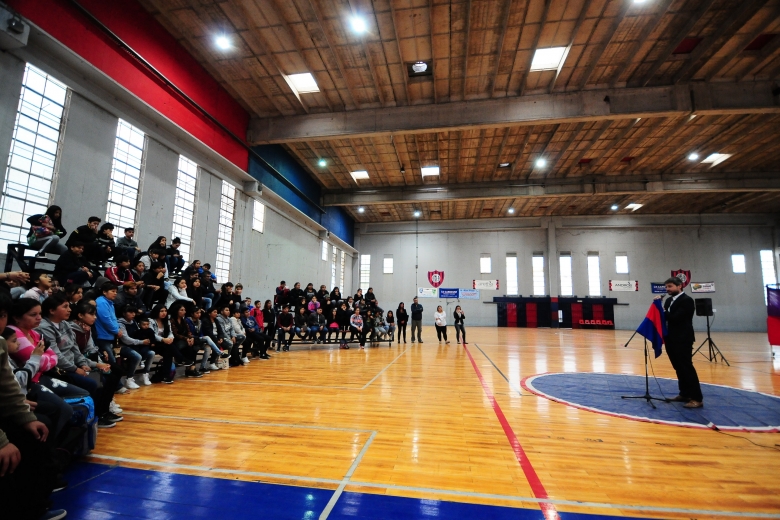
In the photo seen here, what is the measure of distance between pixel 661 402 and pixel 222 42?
1084cm

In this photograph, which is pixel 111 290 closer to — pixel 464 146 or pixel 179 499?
pixel 179 499

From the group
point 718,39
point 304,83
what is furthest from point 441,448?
point 718,39

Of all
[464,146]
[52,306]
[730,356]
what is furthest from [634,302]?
[52,306]

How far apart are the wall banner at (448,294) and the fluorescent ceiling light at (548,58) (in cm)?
1596

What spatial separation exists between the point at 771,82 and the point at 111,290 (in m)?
15.9

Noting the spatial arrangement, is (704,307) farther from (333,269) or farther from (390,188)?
(333,269)

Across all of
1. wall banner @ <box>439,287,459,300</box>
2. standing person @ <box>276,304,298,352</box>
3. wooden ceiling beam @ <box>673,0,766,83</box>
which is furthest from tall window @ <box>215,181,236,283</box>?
wall banner @ <box>439,287,459,300</box>

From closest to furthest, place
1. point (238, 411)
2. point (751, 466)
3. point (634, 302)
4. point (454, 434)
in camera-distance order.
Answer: point (751, 466), point (454, 434), point (238, 411), point (634, 302)

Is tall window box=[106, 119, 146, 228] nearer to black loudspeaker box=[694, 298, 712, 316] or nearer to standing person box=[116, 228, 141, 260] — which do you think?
standing person box=[116, 228, 141, 260]

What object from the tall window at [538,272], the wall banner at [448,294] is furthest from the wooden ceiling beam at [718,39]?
the wall banner at [448,294]

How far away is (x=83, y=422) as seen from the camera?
8.37 feet

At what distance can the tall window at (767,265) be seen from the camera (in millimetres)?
21047

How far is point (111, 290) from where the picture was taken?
4699 millimetres

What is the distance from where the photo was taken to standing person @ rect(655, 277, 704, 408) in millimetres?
4301
